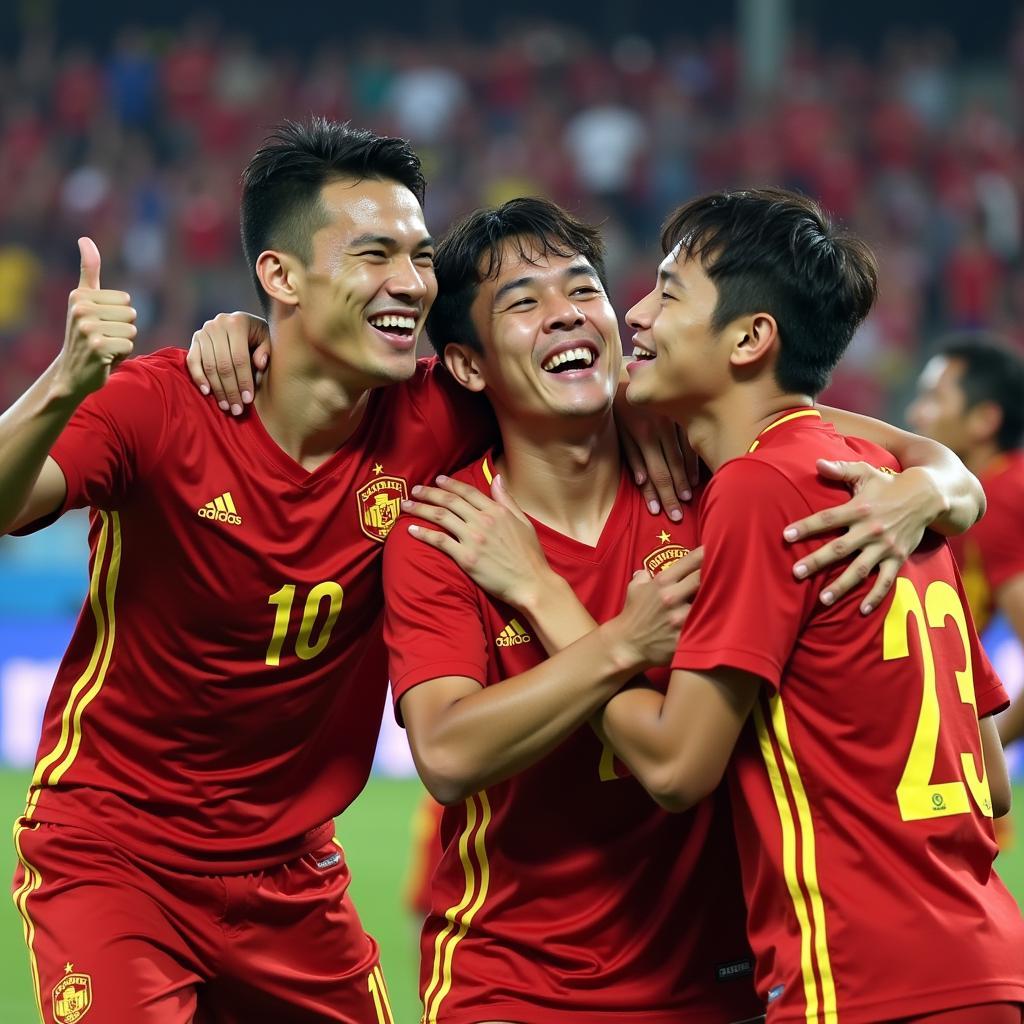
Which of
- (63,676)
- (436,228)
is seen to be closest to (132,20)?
(436,228)

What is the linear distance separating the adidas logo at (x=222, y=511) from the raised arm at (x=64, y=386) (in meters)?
0.53

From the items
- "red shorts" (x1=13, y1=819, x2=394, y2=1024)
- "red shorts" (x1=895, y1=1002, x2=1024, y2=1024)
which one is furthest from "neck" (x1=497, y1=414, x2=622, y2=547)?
"red shorts" (x1=895, y1=1002, x2=1024, y2=1024)

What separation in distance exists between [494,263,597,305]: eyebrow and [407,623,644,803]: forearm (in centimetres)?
95

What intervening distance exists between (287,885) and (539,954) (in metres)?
0.76

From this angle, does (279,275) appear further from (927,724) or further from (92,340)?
(927,724)

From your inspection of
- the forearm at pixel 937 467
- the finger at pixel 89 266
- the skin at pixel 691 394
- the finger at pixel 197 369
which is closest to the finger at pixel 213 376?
the finger at pixel 197 369

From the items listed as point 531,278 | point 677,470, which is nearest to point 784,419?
point 677,470

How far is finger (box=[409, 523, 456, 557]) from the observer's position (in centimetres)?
352

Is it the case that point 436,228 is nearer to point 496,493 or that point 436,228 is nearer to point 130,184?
point 130,184

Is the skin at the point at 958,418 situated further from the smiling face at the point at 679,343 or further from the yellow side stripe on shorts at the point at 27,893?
the yellow side stripe on shorts at the point at 27,893

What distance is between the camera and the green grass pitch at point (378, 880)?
20.8 feet

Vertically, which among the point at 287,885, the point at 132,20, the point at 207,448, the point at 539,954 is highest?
the point at 132,20

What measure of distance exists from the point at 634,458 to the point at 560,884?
0.96m

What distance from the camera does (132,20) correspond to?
68.3ft
